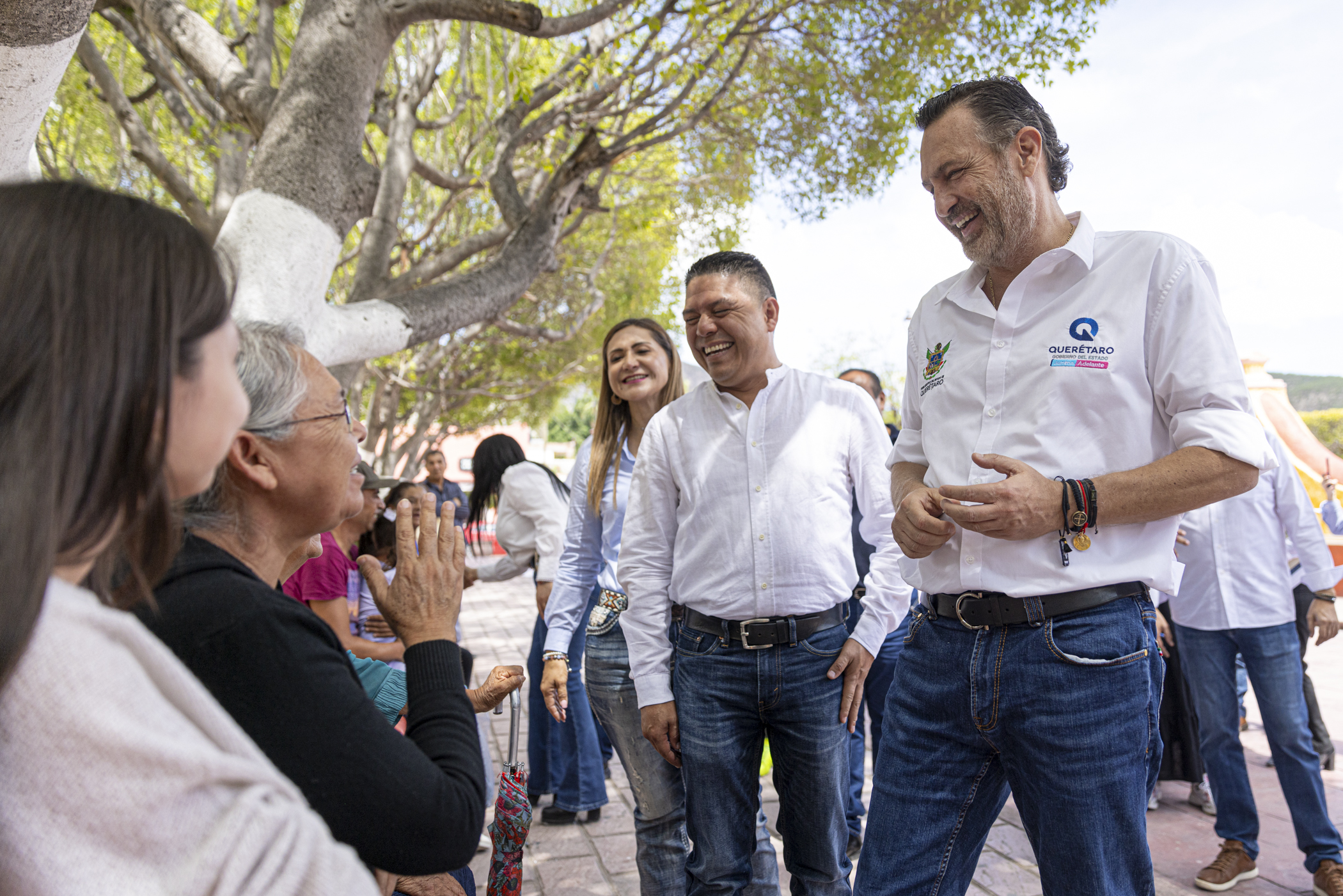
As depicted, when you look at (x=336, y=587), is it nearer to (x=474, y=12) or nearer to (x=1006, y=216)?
(x=1006, y=216)

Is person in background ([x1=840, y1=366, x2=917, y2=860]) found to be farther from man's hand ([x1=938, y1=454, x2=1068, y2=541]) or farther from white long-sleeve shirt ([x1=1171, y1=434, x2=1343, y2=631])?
man's hand ([x1=938, y1=454, x2=1068, y2=541])

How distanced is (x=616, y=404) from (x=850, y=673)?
175 centimetres

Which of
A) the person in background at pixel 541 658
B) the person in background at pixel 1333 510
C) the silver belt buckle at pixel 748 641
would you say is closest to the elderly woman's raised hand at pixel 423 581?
the silver belt buckle at pixel 748 641

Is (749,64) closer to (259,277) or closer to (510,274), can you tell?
(510,274)

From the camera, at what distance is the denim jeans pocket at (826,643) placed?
99.4 inches

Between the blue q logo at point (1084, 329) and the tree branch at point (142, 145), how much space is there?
20.9 ft

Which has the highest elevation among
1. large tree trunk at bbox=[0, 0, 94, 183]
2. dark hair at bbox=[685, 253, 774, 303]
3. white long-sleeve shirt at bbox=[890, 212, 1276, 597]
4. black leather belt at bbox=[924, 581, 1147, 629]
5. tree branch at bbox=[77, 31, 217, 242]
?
tree branch at bbox=[77, 31, 217, 242]

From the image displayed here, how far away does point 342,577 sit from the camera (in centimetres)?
365

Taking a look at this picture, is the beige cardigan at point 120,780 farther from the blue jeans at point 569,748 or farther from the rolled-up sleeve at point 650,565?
the blue jeans at point 569,748

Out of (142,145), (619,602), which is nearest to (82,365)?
(619,602)

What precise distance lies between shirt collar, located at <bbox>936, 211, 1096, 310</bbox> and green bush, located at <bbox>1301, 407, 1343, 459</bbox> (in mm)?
33246

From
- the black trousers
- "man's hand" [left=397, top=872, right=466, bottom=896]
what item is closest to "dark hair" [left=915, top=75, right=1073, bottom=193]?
"man's hand" [left=397, top=872, right=466, bottom=896]

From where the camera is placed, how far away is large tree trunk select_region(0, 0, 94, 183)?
2.46m

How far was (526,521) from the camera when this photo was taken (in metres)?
5.05
